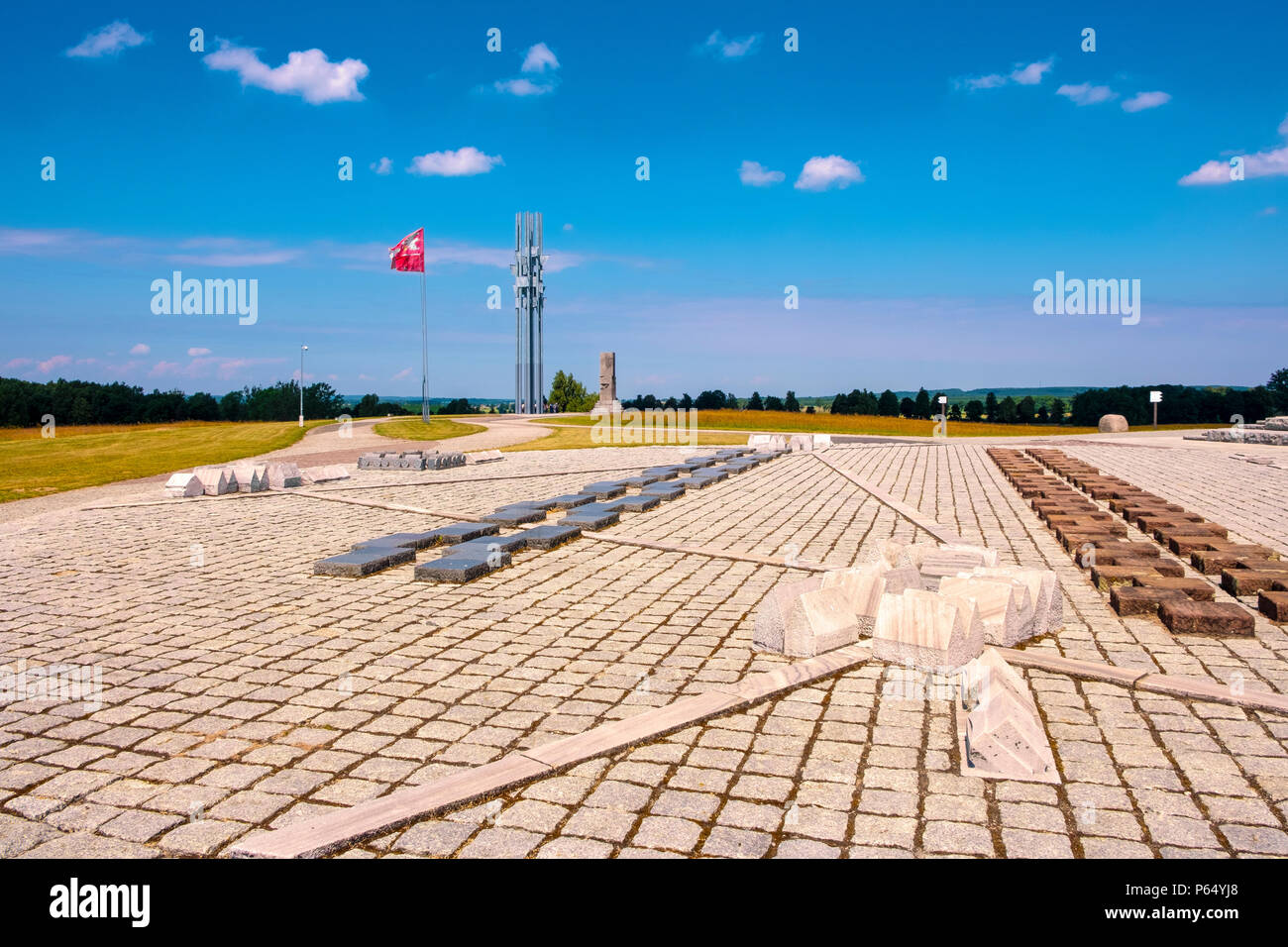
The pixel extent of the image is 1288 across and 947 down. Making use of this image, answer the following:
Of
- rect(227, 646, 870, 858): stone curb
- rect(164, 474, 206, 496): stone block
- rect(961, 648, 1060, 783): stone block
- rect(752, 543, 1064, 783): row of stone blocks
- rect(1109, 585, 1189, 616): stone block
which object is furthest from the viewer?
rect(164, 474, 206, 496): stone block

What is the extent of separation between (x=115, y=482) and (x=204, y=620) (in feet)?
47.4

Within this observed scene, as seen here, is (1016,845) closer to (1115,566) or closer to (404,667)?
(404,667)

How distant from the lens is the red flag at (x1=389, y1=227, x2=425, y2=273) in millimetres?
33781

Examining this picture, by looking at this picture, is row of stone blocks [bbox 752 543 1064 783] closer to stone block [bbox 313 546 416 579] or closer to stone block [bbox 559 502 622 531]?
stone block [bbox 313 546 416 579]

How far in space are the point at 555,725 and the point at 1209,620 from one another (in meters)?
4.78

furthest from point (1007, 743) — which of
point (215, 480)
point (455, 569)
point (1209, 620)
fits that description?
point (215, 480)

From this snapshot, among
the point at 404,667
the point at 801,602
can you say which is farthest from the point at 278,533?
the point at 801,602

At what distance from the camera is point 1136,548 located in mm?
8023

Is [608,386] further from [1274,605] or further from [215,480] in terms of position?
[1274,605]

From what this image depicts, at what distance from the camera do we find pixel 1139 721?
421 cm

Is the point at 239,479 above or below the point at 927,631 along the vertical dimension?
above

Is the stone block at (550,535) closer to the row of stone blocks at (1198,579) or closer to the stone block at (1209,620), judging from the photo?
the row of stone blocks at (1198,579)

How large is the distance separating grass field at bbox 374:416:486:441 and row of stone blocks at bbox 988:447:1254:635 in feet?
73.3

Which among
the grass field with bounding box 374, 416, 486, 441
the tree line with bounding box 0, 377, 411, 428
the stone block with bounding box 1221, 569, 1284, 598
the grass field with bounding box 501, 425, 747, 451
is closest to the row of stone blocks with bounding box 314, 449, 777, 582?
the stone block with bounding box 1221, 569, 1284, 598
